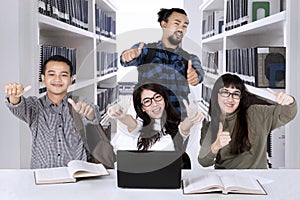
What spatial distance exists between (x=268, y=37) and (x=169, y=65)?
157 centimetres

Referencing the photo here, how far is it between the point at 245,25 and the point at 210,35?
238mm

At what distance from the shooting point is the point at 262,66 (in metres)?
2.67

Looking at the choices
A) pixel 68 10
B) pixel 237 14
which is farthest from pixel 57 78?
pixel 237 14

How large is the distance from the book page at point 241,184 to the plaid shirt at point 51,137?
1.03 metres

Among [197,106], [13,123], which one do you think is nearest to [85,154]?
[13,123]

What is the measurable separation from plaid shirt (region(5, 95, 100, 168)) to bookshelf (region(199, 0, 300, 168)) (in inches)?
29.6

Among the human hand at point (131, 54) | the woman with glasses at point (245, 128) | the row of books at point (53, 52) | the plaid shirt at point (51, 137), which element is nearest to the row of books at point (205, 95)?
the human hand at point (131, 54)

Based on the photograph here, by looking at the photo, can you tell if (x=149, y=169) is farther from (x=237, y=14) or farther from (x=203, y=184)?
(x=237, y=14)

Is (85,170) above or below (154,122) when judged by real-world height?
below

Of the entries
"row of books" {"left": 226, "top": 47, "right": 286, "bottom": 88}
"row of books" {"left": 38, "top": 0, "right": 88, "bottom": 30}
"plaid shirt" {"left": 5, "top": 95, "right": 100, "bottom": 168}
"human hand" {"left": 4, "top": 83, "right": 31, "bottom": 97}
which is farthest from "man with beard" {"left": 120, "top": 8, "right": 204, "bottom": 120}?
"row of books" {"left": 226, "top": 47, "right": 286, "bottom": 88}

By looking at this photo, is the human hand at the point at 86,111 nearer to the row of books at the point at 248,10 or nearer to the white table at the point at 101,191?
the white table at the point at 101,191

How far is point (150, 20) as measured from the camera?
285cm

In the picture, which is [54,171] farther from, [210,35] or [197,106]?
[210,35]

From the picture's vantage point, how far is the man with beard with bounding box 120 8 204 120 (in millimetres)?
1281
